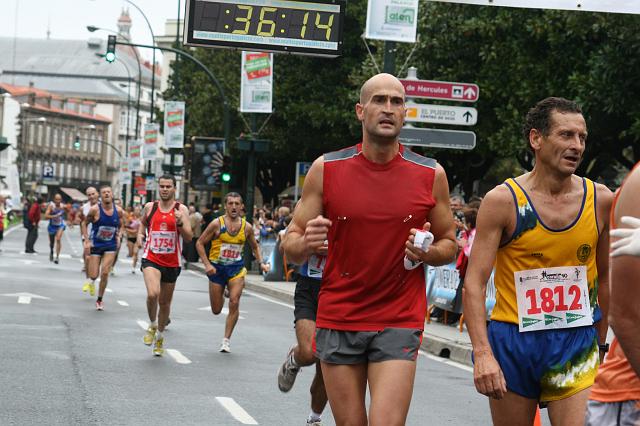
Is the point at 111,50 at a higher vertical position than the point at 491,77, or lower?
higher

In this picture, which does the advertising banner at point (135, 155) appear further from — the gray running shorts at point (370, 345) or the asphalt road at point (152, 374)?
the gray running shorts at point (370, 345)

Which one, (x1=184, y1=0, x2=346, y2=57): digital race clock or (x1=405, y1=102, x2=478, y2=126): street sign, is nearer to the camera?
(x1=405, y1=102, x2=478, y2=126): street sign

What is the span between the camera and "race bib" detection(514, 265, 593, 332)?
18.5 ft

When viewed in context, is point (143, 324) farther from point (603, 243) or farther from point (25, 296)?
point (603, 243)

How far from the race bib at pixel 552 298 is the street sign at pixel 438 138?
1078 centimetres

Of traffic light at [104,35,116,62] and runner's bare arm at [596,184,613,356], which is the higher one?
traffic light at [104,35,116,62]

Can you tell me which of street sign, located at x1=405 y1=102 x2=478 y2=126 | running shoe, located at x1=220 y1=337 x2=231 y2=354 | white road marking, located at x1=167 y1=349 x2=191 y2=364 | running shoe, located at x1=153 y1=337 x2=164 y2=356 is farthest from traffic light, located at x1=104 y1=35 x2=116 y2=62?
running shoe, located at x1=153 y1=337 x2=164 y2=356

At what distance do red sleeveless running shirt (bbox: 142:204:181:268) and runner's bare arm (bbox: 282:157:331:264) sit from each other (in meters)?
8.37

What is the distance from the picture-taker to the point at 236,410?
10.0 m

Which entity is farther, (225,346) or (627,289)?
(225,346)

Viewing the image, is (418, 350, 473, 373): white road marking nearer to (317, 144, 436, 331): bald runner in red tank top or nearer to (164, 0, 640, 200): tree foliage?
(164, 0, 640, 200): tree foliage

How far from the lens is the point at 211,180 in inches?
1419

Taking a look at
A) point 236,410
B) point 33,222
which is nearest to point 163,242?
point 236,410

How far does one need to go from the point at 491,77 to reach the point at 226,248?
18.6 meters
